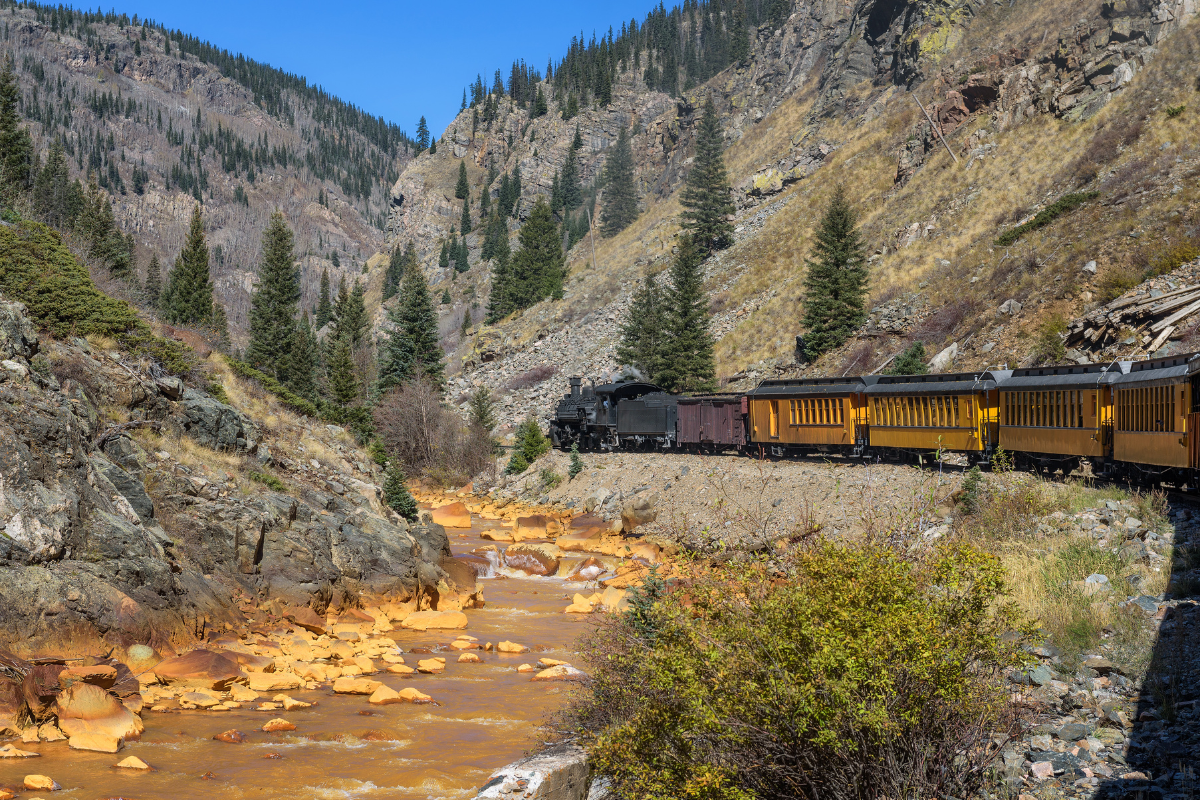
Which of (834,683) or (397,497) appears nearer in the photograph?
(834,683)

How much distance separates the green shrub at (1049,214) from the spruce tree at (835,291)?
704cm

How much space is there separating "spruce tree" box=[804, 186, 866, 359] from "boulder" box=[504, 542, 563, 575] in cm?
2231

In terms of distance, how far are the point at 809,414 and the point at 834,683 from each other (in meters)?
24.0

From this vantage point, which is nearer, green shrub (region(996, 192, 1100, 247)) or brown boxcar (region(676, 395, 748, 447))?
brown boxcar (region(676, 395, 748, 447))

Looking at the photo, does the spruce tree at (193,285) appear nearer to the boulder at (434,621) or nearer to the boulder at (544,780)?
the boulder at (434,621)

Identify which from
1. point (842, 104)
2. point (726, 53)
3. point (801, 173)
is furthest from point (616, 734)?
point (726, 53)

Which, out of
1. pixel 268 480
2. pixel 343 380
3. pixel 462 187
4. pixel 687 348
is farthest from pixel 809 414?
pixel 462 187

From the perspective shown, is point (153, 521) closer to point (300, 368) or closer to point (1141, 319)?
point (1141, 319)

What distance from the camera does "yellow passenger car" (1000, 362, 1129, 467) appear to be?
62.7ft

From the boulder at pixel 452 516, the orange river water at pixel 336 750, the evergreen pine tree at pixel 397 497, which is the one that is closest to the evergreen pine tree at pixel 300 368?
the boulder at pixel 452 516

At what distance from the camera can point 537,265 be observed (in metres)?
86.9

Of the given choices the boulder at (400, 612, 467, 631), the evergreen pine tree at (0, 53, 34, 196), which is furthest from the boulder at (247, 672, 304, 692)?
the evergreen pine tree at (0, 53, 34, 196)

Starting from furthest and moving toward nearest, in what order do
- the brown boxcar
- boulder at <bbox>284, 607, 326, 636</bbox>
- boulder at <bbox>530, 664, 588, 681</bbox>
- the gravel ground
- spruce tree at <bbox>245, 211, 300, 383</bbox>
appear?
spruce tree at <bbox>245, 211, 300, 383</bbox> → the brown boxcar → the gravel ground → boulder at <bbox>284, 607, 326, 636</bbox> → boulder at <bbox>530, 664, 588, 681</bbox>

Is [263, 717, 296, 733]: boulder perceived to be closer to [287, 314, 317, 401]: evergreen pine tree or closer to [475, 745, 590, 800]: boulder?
[475, 745, 590, 800]: boulder
